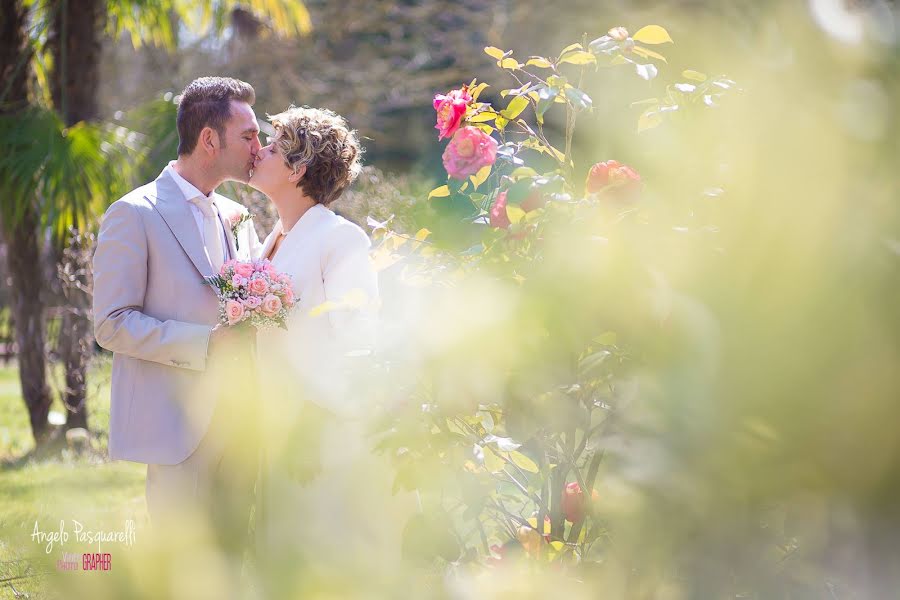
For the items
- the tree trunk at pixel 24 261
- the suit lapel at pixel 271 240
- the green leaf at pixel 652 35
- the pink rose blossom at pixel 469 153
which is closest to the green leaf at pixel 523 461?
the pink rose blossom at pixel 469 153

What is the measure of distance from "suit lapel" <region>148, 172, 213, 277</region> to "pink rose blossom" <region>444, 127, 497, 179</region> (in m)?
1.48

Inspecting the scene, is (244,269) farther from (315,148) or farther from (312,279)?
(315,148)

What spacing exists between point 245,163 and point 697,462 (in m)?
3.01

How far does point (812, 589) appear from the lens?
75cm

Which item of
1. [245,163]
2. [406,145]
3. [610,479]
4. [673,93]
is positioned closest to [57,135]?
[245,163]

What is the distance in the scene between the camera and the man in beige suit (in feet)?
9.94

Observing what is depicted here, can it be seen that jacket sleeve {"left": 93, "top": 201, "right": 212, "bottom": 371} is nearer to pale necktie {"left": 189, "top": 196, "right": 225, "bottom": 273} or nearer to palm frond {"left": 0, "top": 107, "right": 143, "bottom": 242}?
pale necktie {"left": 189, "top": 196, "right": 225, "bottom": 273}

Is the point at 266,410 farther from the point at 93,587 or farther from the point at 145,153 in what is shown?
the point at 145,153

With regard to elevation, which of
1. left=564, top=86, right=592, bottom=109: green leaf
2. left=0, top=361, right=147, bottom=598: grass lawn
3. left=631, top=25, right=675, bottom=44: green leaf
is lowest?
left=0, top=361, right=147, bottom=598: grass lawn

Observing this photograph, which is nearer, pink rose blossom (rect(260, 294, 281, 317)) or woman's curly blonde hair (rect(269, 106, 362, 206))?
pink rose blossom (rect(260, 294, 281, 317))

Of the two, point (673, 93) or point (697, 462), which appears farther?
point (673, 93)

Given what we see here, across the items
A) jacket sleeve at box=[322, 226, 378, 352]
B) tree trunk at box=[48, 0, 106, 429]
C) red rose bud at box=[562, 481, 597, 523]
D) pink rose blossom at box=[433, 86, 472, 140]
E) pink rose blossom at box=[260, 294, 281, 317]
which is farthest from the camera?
tree trunk at box=[48, 0, 106, 429]

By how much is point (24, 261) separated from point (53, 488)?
581cm

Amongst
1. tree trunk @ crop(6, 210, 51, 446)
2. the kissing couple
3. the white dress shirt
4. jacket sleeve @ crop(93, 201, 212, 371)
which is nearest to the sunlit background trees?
the kissing couple
